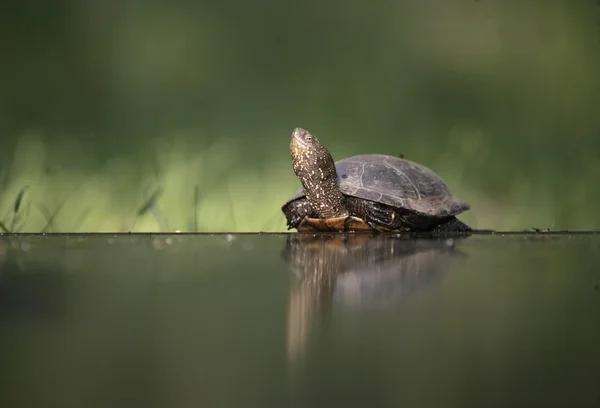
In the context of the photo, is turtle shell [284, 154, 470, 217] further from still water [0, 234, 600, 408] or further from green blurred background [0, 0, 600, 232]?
still water [0, 234, 600, 408]

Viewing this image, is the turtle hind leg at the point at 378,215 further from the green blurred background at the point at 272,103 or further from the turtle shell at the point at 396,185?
the green blurred background at the point at 272,103

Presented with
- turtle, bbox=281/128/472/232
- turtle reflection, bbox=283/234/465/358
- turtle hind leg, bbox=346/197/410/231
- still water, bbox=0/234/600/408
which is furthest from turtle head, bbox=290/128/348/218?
still water, bbox=0/234/600/408

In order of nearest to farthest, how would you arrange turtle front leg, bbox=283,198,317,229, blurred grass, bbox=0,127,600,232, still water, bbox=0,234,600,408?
still water, bbox=0,234,600,408
turtle front leg, bbox=283,198,317,229
blurred grass, bbox=0,127,600,232

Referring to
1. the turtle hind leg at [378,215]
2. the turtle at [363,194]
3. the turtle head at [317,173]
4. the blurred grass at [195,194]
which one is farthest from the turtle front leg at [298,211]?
the blurred grass at [195,194]

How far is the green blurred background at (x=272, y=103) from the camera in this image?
418cm

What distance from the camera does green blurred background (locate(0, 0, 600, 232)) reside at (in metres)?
4.18

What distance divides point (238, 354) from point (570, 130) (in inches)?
188

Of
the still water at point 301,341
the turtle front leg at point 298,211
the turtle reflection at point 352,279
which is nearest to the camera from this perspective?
the still water at point 301,341

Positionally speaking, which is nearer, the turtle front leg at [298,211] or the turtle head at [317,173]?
the turtle head at [317,173]

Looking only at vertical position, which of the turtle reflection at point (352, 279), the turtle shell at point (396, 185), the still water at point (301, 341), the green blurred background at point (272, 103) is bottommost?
the still water at point (301, 341)

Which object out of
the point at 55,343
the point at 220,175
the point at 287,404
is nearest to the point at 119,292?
the point at 55,343

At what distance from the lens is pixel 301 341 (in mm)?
512

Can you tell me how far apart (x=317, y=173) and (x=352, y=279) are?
6.98 feet

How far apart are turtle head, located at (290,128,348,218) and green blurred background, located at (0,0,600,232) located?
3.63 feet
